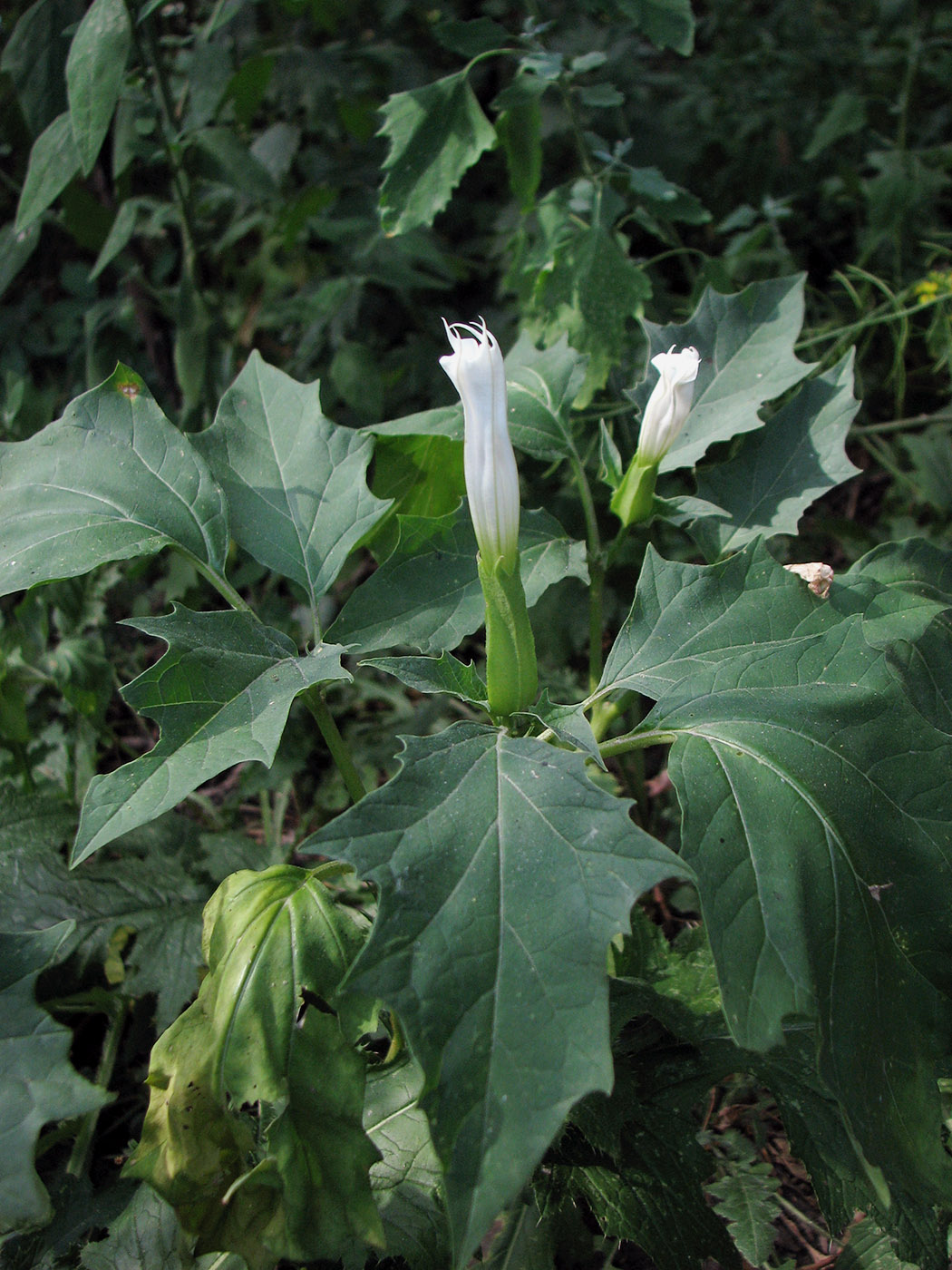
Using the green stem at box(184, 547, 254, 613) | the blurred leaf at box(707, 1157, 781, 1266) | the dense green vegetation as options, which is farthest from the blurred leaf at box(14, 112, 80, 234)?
the blurred leaf at box(707, 1157, 781, 1266)

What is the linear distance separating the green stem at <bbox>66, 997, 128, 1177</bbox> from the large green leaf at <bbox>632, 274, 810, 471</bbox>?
3.98 ft

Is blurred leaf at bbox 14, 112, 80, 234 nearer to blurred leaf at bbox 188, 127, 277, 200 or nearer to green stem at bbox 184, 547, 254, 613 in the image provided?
blurred leaf at bbox 188, 127, 277, 200

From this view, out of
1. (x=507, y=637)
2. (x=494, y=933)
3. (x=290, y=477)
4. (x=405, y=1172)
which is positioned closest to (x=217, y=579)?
(x=290, y=477)

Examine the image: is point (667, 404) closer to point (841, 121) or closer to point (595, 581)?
point (595, 581)

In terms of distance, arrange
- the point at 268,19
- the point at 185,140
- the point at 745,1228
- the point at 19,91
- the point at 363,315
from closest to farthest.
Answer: the point at 745,1228 → the point at 19,91 → the point at 185,140 → the point at 363,315 → the point at 268,19

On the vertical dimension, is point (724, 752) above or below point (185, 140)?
below

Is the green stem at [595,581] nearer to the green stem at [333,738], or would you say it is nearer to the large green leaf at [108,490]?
the green stem at [333,738]

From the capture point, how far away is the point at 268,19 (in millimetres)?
3141

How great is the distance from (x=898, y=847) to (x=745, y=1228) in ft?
1.94

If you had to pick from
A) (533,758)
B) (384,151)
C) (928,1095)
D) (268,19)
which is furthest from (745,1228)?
(268,19)

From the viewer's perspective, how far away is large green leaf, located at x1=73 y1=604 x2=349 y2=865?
95 cm

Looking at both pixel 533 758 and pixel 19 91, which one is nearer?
pixel 533 758

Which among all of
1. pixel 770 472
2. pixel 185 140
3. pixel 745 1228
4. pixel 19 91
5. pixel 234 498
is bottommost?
pixel 745 1228

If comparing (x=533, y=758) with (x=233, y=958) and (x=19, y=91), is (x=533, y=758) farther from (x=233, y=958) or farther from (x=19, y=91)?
(x=19, y=91)
